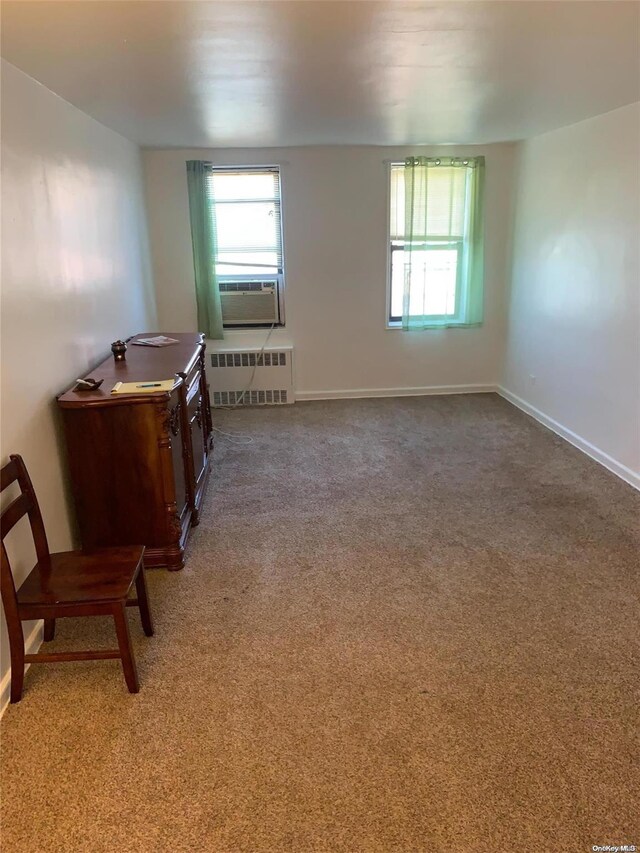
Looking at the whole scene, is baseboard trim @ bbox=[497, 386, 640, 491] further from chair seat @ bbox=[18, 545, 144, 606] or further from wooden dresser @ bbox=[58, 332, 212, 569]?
chair seat @ bbox=[18, 545, 144, 606]

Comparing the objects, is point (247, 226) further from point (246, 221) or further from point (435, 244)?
point (435, 244)

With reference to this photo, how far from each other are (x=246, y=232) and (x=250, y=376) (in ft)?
4.18

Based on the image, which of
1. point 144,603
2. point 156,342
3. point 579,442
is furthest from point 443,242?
point 144,603

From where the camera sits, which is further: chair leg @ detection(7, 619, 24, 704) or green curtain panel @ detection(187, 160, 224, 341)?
green curtain panel @ detection(187, 160, 224, 341)

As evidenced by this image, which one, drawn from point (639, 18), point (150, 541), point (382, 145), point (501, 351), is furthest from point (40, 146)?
point (501, 351)

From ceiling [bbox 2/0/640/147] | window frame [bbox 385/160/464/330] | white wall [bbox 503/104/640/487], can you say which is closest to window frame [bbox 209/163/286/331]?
window frame [bbox 385/160/464/330]

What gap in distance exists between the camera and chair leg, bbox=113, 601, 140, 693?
1995mm

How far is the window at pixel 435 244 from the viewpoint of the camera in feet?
16.9

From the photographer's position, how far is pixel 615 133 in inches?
143

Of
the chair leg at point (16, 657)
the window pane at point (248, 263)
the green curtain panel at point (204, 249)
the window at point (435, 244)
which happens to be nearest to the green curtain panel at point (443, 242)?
the window at point (435, 244)

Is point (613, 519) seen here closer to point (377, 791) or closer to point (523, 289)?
point (377, 791)

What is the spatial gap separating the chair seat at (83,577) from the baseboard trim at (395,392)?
11.5 ft

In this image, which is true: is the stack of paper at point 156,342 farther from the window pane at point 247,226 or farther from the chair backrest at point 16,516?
the chair backrest at point 16,516

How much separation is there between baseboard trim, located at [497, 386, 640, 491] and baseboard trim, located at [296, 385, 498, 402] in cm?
27
